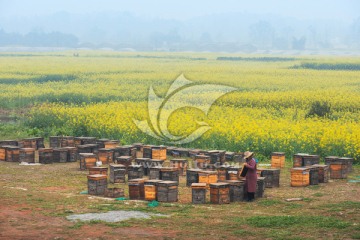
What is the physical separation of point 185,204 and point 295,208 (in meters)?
2.33

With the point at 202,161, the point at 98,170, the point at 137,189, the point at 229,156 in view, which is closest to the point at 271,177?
the point at 202,161

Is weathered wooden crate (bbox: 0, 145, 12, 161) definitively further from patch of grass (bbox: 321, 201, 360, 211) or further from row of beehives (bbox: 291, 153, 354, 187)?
patch of grass (bbox: 321, 201, 360, 211)

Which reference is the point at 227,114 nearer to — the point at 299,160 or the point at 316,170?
the point at 299,160

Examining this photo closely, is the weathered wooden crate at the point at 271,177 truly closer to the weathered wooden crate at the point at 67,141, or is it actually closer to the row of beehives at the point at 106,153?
the row of beehives at the point at 106,153

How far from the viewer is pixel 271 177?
17469 millimetres

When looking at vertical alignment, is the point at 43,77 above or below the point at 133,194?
above

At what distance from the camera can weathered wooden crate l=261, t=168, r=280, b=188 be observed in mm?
17391

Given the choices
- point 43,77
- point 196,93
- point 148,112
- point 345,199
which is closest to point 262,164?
point 345,199

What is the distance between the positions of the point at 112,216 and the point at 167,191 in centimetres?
206

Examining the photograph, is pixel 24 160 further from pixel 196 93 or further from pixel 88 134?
pixel 196 93

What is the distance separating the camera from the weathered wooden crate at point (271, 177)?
17.4 m

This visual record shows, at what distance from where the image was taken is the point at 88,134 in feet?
90.5

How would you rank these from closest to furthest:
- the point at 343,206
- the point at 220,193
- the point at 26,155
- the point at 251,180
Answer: the point at 343,206 < the point at 220,193 < the point at 251,180 < the point at 26,155

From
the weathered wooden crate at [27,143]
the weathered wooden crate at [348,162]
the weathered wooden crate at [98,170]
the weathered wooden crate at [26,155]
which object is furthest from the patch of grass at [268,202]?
the weathered wooden crate at [27,143]
